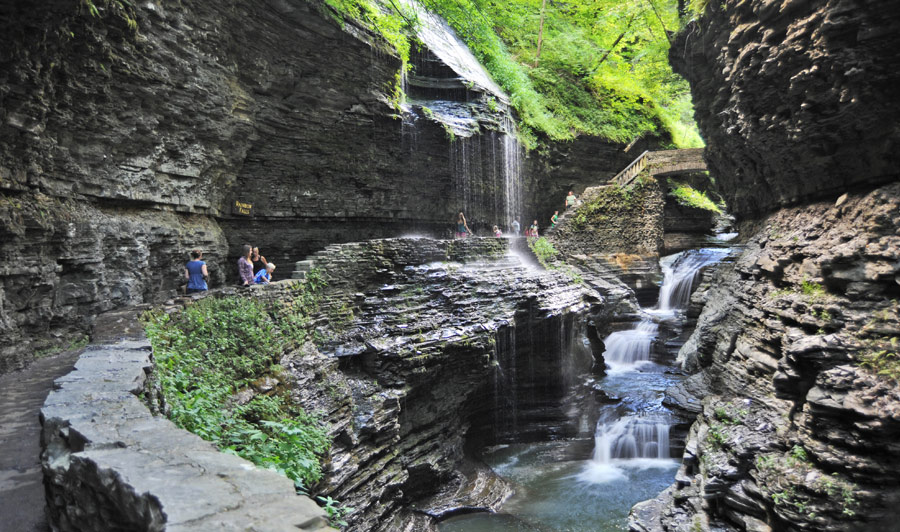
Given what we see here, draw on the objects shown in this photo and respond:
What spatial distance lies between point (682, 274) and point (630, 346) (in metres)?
4.87

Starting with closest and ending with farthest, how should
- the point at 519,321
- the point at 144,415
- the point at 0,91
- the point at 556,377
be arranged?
1. the point at 144,415
2. the point at 0,91
3. the point at 519,321
4. the point at 556,377

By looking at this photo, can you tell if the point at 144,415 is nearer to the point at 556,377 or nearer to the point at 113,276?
the point at 113,276

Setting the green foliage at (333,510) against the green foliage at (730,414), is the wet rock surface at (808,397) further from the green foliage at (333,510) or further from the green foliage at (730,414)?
the green foliage at (333,510)

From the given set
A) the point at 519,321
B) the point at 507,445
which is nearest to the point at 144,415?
the point at 519,321

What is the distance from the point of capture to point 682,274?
18.7 meters

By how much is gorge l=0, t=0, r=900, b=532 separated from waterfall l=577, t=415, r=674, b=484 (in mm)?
58

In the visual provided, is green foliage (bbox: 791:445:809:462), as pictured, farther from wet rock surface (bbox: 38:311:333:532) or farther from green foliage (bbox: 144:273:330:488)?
wet rock surface (bbox: 38:311:333:532)

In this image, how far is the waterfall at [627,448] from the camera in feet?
35.4

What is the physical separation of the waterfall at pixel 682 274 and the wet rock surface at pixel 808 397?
891cm

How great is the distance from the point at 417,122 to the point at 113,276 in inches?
402

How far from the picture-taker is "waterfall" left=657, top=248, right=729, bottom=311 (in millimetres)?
17875

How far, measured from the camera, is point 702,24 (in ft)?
36.6

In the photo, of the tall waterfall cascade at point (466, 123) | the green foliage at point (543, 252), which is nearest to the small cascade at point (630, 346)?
the green foliage at point (543, 252)

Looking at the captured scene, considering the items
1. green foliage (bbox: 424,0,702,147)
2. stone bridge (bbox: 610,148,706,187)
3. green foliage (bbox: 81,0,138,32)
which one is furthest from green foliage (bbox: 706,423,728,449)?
green foliage (bbox: 424,0,702,147)
